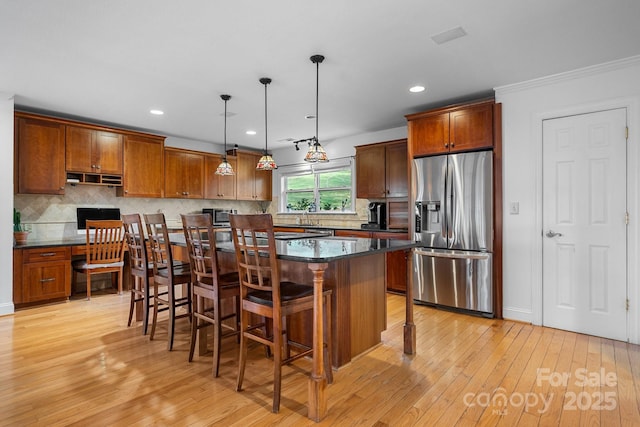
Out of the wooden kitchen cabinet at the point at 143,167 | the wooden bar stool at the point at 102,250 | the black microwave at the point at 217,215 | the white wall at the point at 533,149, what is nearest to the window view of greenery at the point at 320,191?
the black microwave at the point at 217,215

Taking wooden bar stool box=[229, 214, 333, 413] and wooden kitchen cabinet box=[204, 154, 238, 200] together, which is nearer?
wooden bar stool box=[229, 214, 333, 413]

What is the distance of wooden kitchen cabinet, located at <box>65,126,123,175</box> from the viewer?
15.5 ft

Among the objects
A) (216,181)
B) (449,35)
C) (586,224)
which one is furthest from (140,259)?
(586,224)

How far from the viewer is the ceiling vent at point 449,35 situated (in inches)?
101

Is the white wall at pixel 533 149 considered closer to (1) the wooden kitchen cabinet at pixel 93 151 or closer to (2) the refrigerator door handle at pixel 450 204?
(2) the refrigerator door handle at pixel 450 204

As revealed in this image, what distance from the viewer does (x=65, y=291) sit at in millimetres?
4434

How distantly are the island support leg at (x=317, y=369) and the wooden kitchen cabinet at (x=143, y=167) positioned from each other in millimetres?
4449

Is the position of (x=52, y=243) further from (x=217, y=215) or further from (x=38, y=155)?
(x=217, y=215)

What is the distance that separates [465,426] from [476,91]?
3.33 m

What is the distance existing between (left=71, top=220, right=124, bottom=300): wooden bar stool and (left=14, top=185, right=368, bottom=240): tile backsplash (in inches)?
25.2

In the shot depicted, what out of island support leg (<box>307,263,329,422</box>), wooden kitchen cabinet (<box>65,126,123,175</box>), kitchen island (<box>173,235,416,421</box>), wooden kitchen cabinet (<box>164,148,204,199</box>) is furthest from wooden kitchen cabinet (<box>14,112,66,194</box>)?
island support leg (<box>307,263,329,422</box>)

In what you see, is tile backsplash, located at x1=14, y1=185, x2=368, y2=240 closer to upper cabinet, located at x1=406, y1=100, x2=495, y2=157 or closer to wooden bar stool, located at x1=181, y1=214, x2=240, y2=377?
upper cabinet, located at x1=406, y1=100, x2=495, y2=157

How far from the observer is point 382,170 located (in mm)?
5367

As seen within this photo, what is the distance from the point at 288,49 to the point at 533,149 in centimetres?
261
